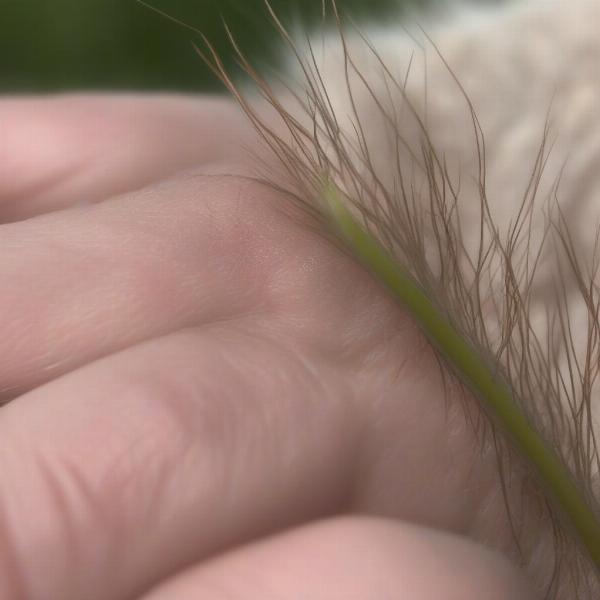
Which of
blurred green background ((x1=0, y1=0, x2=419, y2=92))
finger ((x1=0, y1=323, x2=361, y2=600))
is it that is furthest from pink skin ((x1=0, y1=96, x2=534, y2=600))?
blurred green background ((x1=0, y1=0, x2=419, y2=92))

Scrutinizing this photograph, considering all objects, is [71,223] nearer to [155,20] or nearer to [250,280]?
[250,280]

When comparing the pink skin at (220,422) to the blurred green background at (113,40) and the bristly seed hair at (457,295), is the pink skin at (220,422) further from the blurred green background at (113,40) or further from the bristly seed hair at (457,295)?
the blurred green background at (113,40)

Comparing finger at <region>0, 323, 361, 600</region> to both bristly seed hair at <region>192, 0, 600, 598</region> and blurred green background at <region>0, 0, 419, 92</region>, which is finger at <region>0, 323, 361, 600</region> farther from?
blurred green background at <region>0, 0, 419, 92</region>

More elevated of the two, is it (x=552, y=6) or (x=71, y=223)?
(x=552, y=6)

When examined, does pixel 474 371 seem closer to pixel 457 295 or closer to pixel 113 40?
pixel 457 295

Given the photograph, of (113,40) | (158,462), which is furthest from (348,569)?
(113,40)

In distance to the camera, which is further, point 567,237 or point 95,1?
point 95,1

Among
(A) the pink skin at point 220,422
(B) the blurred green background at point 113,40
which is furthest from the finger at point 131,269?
(B) the blurred green background at point 113,40

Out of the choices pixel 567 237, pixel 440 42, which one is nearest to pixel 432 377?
pixel 567 237
